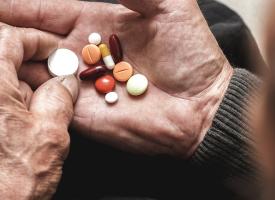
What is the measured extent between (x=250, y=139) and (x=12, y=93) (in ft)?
1.49

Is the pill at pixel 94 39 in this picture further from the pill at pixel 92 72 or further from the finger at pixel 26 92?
the finger at pixel 26 92

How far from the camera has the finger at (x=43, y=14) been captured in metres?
→ 0.97

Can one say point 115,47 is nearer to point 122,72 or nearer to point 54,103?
point 122,72

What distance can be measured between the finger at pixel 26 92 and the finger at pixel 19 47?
0.13 feet

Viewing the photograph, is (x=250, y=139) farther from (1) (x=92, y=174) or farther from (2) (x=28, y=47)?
(2) (x=28, y=47)

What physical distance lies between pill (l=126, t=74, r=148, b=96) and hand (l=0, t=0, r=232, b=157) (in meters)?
0.02

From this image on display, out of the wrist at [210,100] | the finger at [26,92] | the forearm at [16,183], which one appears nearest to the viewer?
the forearm at [16,183]

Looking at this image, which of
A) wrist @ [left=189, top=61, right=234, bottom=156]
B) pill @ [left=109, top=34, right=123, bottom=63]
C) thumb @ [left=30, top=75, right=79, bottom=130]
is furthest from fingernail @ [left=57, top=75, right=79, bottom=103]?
wrist @ [left=189, top=61, right=234, bottom=156]

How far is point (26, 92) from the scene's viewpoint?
911mm

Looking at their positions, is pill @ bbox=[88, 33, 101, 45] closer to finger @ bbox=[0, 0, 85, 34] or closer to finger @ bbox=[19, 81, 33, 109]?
finger @ bbox=[0, 0, 85, 34]

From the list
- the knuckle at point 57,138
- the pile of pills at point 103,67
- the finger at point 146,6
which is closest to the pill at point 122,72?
the pile of pills at point 103,67

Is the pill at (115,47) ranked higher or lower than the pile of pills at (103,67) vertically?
higher

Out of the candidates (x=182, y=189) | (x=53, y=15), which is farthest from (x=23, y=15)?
(x=182, y=189)

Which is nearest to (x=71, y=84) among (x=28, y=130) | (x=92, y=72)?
(x=92, y=72)
